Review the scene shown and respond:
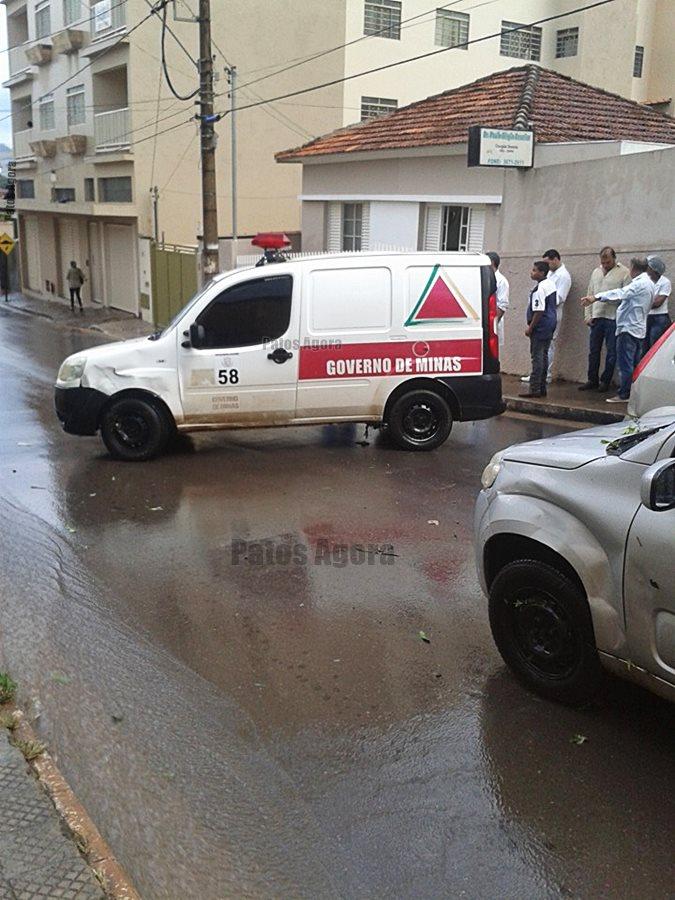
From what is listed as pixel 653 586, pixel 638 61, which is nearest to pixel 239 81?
pixel 638 61

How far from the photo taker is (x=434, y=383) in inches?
376

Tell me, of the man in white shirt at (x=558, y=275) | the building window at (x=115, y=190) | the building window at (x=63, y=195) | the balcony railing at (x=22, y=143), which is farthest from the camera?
the balcony railing at (x=22, y=143)

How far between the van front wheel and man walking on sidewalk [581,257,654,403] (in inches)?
130

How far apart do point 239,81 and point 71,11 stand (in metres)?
8.20

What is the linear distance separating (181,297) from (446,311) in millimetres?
16493

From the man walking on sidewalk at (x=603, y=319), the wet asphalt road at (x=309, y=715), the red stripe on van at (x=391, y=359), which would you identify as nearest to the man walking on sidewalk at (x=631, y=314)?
the man walking on sidewalk at (x=603, y=319)

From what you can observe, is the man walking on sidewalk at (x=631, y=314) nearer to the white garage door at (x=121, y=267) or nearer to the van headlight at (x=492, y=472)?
the van headlight at (x=492, y=472)

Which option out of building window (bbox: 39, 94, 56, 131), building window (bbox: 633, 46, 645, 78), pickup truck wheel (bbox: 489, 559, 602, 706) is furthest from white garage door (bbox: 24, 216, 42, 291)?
pickup truck wheel (bbox: 489, 559, 602, 706)

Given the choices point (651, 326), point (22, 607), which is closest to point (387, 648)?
point (22, 607)

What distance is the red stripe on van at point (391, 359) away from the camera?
9203 mm

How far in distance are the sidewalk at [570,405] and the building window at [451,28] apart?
23542mm

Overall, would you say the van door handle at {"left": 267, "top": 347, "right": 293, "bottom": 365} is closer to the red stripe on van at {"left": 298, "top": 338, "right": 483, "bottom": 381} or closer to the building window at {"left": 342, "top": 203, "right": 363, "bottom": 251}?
the red stripe on van at {"left": 298, "top": 338, "right": 483, "bottom": 381}

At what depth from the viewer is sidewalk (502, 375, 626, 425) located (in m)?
11.3

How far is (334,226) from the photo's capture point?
1984cm
